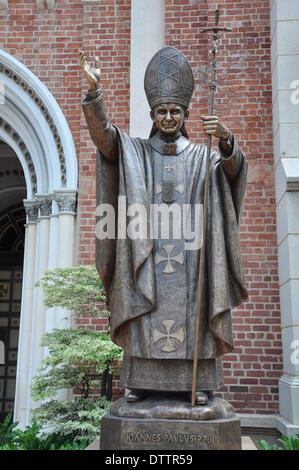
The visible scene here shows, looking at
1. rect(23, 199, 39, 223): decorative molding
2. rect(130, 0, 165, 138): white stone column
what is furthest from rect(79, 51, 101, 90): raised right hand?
rect(23, 199, 39, 223): decorative molding

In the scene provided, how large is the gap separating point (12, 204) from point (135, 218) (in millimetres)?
9628

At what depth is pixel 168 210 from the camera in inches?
111

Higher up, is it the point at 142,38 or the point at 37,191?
the point at 142,38

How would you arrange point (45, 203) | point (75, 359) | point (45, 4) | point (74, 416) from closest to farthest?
point (75, 359) → point (74, 416) → point (45, 203) → point (45, 4)

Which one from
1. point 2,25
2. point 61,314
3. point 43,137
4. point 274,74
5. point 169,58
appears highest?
point 2,25

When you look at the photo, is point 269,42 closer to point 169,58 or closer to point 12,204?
point 169,58

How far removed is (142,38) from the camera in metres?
7.31

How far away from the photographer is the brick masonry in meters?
6.34

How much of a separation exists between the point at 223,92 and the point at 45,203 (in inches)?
112

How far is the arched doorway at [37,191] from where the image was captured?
7.16 meters

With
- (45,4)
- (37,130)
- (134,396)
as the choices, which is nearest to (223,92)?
(37,130)

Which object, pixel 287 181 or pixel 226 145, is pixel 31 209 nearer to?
pixel 287 181

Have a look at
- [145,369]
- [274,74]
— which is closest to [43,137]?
[274,74]
